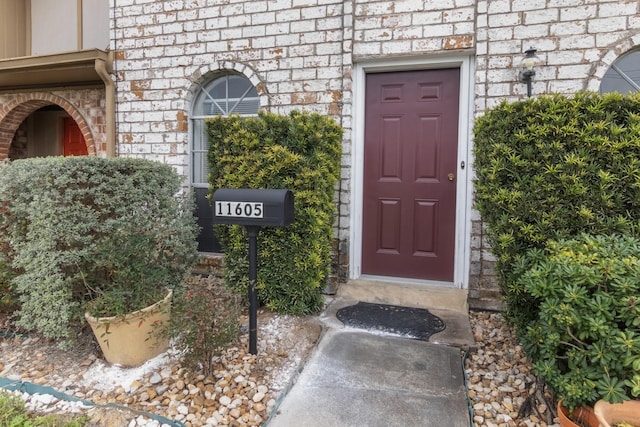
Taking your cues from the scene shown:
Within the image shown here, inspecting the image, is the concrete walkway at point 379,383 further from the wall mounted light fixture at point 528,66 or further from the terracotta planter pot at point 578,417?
the wall mounted light fixture at point 528,66

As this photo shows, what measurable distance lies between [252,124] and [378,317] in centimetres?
193

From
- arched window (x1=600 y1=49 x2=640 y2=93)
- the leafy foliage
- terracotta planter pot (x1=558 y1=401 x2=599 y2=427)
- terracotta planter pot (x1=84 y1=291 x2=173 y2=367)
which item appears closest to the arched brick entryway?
terracotta planter pot (x1=84 y1=291 x2=173 y2=367)

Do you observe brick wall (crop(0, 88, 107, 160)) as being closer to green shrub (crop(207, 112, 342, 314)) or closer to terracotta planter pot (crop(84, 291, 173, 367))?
green shrub (crop(207, 112, 342, 314))

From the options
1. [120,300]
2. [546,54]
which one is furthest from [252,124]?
[546,54]

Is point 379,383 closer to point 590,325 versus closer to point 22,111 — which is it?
point 590,325

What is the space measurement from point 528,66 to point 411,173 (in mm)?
1330

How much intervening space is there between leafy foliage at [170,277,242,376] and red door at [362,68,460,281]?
1979 mm

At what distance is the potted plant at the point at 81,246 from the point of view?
2.55 metres

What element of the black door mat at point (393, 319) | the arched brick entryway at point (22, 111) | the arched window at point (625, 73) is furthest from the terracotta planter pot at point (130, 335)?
the arched window at point (625, 73)

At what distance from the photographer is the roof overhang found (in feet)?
15.4

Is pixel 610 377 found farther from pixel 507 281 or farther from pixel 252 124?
pixel 252 124

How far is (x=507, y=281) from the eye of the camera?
2.47 m

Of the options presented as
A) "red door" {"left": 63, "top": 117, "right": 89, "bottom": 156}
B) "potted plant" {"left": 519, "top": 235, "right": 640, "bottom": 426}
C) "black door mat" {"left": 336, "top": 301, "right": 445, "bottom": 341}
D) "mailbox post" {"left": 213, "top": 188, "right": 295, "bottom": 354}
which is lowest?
"black door mat" {"left": 336, "top": 301, "right": 445, "bottom": 341}

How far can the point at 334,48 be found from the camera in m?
3.87
